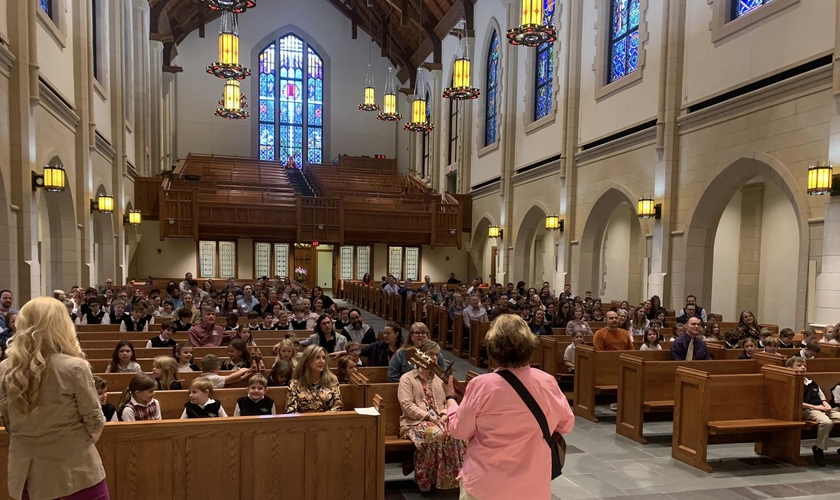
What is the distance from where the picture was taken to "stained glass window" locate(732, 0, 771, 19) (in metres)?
9.85

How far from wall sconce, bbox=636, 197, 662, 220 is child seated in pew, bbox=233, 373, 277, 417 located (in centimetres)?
950

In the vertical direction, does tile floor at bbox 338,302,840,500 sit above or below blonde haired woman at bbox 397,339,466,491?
below

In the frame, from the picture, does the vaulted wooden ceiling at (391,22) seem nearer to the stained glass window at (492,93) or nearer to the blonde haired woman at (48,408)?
the stained glass window at (492,93)

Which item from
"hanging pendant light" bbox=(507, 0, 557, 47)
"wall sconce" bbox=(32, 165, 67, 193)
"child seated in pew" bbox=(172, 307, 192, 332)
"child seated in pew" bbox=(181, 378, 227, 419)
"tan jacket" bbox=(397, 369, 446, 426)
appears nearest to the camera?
"child seated in pew" bbox=(181, 378, 227, 419)

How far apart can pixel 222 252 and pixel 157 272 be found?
7.13 ft

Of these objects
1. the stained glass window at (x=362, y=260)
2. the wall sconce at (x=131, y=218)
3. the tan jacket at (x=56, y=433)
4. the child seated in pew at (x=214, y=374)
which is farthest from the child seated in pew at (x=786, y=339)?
the wall sconce at (x=131, y=218)

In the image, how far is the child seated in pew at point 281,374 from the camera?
4.71 metres

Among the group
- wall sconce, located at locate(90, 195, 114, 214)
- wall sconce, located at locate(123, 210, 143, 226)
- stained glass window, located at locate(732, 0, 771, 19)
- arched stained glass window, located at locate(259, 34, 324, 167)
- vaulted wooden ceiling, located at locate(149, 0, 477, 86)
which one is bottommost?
wall sconce, located at locate(123, 210, 143, 226)

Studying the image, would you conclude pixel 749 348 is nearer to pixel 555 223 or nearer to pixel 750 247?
pixel 750 247

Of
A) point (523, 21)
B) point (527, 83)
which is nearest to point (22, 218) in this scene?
point (523, 21)

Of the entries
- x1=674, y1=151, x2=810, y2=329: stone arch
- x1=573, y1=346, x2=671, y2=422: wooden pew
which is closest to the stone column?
x1=674, y1=151, x2=810, y2=329: stone arch

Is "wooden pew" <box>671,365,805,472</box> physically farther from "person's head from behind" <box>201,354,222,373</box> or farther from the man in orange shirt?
"person's head from behind" <box>201,354,222,373</box>

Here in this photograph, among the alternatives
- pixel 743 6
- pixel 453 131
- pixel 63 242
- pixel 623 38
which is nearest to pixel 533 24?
pixel 743 6

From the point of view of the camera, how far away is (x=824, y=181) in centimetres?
765
